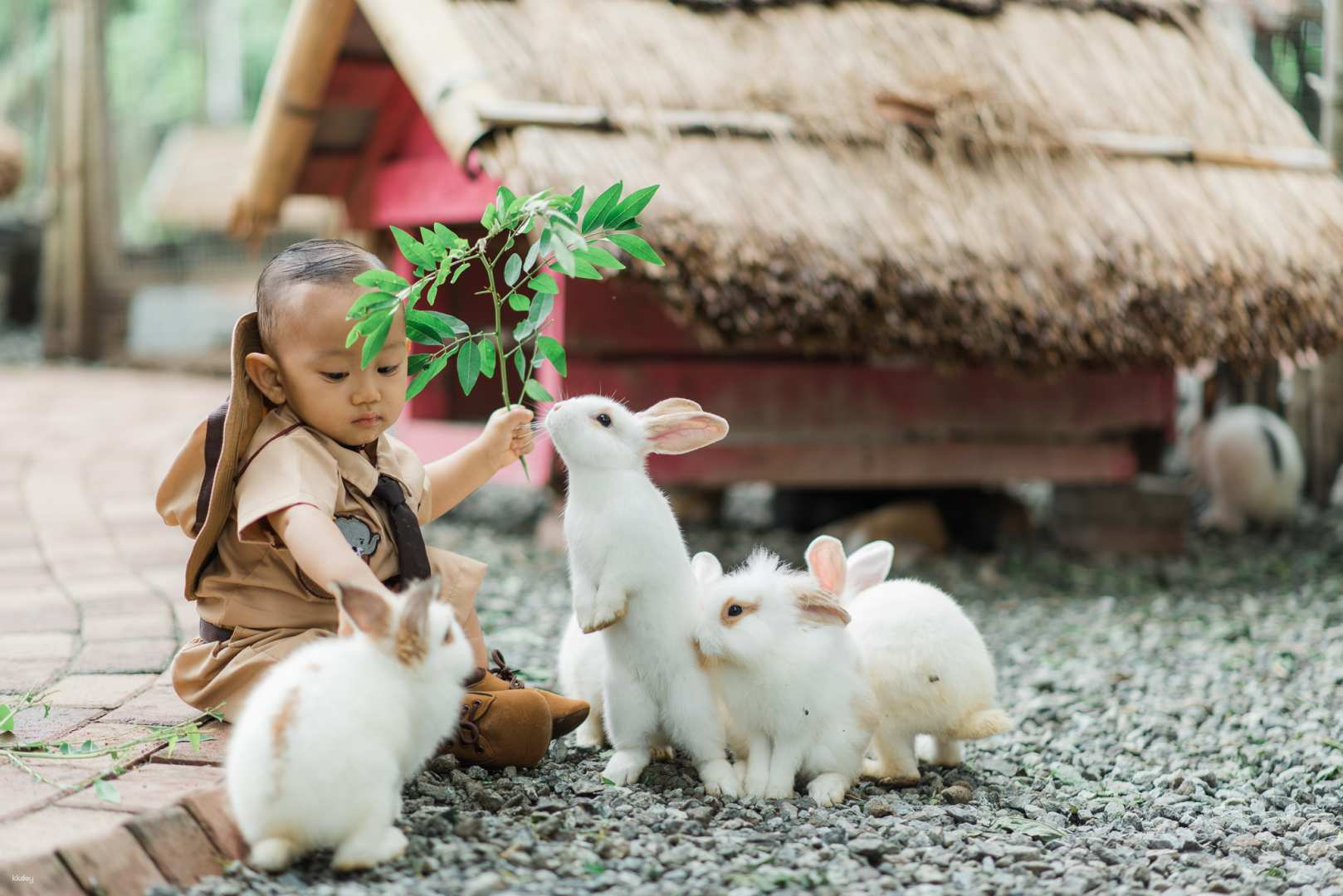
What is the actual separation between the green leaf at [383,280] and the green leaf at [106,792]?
887 millimetres

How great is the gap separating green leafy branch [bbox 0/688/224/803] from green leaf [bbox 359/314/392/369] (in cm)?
71

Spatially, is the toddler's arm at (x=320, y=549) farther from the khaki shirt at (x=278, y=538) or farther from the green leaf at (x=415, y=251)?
the green leaf at (x=415, y=251)

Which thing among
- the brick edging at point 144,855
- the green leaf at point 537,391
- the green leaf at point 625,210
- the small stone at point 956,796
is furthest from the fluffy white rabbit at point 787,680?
the brick edging at point 144,855

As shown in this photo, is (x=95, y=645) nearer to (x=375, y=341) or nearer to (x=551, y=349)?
(x=375, y=341)

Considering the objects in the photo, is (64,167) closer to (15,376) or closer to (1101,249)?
(15,376)

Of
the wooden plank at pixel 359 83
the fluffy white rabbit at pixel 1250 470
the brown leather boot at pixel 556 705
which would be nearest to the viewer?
the brown leather boot at pixel 556 705

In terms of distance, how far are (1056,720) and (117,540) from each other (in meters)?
3.17

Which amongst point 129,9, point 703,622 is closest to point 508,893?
point 703,622

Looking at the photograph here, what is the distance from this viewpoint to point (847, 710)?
231 centimetres

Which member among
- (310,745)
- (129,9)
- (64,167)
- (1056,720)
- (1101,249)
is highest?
(129,9)

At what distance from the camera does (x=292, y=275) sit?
2.25 metres

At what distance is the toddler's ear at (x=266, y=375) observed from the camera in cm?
227

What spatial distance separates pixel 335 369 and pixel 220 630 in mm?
536

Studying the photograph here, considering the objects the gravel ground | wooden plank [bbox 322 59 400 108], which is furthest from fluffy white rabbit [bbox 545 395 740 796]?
wooden plank [bbox 322 59 400 108]
